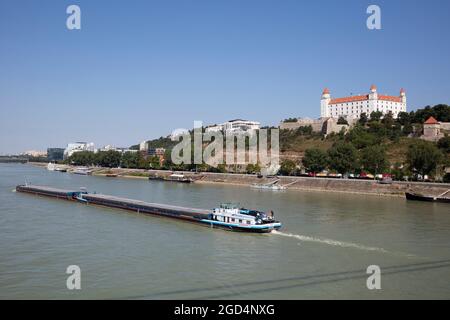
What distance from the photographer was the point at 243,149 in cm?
8356

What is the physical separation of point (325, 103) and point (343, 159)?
157ft

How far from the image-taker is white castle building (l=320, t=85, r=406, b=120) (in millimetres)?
91500

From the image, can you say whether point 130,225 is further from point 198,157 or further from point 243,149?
point 243,149

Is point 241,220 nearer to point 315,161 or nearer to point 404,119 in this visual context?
point 315,161

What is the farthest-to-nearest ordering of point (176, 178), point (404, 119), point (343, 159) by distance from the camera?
point (404, 119)
point (176, 178)
point (343, 159)

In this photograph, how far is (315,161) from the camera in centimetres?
6025

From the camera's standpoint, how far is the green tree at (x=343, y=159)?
5469 centimetres

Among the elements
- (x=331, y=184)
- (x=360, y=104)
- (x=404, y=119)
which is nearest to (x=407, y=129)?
(x=404, y=119)

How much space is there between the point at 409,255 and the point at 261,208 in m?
14.7

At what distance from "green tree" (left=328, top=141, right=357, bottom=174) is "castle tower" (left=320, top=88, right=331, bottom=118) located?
44.5m

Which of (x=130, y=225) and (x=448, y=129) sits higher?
(x=448, y=129)

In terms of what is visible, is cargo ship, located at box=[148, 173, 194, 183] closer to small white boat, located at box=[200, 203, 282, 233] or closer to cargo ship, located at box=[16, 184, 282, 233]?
cargo ship, located at box=[16, 184, 282, 233]

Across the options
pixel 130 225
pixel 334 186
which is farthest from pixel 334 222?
pixel 334 186
